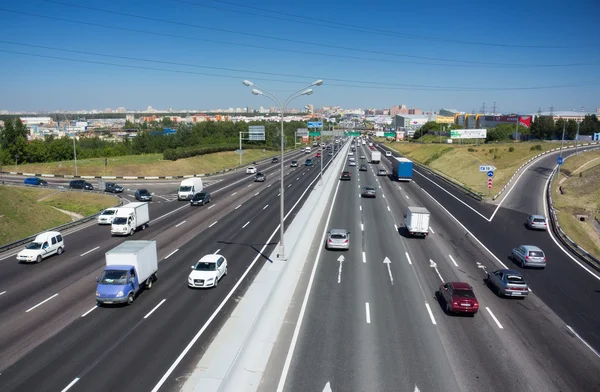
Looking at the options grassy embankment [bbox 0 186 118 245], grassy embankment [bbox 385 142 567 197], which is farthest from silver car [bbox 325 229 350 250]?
grassy embankment [bbox 385 142 567 197]

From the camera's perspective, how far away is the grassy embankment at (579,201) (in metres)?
42.5

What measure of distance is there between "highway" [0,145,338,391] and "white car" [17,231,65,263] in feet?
2.12

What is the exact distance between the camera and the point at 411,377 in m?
15.1

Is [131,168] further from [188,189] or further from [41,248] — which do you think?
[41,248]

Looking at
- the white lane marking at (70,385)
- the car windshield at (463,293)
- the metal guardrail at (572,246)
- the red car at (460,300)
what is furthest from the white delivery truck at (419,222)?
the white lane marking at (70,385)

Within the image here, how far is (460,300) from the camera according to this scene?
2045cm

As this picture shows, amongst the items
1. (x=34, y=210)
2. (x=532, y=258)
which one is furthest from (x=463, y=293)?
(x=34, y=210)

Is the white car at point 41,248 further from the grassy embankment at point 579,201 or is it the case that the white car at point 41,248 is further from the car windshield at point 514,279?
the grassy embankment at point 579,201

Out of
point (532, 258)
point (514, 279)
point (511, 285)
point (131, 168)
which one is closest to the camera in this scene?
point (511, 285)

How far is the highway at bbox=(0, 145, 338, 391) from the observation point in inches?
594

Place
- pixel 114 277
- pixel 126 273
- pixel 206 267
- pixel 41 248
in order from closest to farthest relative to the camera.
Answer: pixel 114 277, pixel 126 273, pixel 206 267, pixel 41 248

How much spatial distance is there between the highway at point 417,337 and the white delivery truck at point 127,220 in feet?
57.6

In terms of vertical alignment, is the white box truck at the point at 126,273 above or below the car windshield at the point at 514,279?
above

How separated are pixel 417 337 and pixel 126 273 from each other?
584 inches
